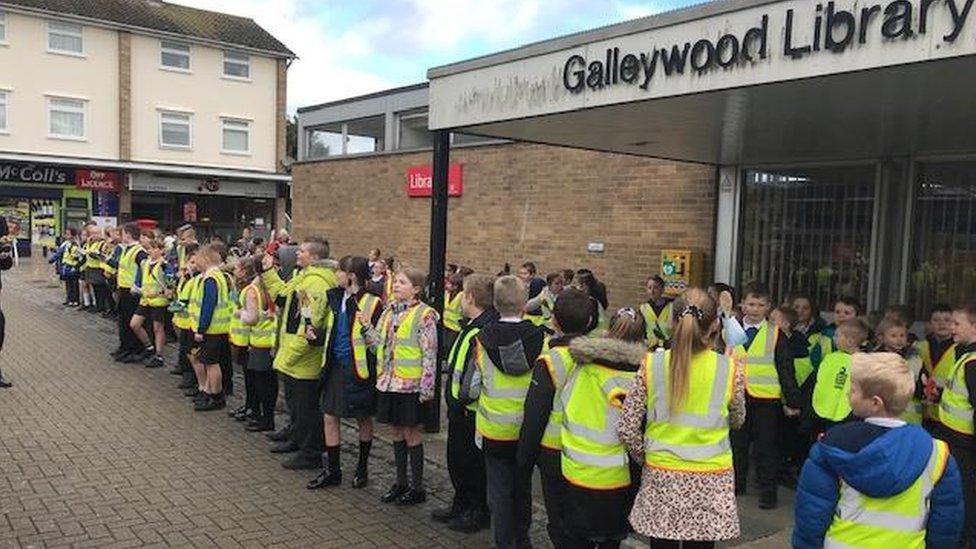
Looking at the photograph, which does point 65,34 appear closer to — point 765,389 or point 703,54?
point 703,54

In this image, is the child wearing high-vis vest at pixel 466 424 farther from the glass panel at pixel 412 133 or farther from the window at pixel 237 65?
the window at pixel 237 65

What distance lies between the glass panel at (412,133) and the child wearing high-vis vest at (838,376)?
10.9 meters

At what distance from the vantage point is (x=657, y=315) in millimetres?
8133

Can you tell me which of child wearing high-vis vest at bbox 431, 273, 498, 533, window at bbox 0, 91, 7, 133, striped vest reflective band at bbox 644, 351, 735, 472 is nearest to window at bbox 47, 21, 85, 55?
window at bbox 0, 91, 7, 133

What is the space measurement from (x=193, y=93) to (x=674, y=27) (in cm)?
3270

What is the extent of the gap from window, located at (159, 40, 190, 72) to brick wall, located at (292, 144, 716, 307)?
20807 millimetres

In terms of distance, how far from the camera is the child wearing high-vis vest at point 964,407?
4406 millimetres

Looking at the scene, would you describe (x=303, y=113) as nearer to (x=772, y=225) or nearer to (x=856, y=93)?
(x=772, y=225)

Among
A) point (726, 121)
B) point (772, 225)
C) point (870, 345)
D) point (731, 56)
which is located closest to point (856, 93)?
point (731, 56)

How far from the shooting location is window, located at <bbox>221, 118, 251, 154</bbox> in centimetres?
3481

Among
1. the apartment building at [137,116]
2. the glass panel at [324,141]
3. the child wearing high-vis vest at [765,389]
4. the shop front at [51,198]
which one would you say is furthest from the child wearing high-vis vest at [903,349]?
the shop front at [51,198]

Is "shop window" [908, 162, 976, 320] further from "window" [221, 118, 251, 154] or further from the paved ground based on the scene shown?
"window" [221, 118, 251, 154]

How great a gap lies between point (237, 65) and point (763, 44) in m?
34.4

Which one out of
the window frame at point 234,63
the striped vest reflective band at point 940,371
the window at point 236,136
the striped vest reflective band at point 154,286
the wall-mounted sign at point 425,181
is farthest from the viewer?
the window at point 236,136
